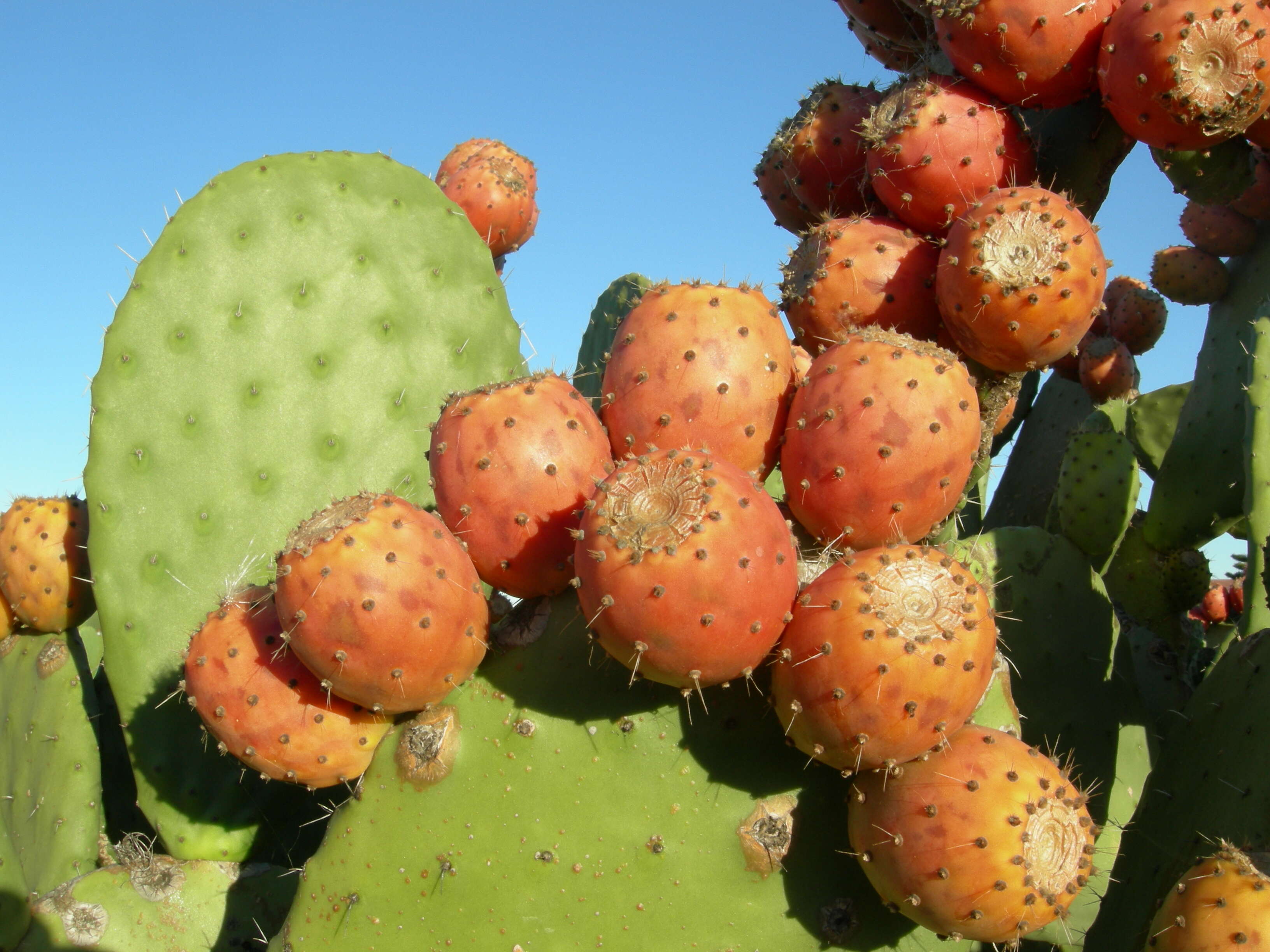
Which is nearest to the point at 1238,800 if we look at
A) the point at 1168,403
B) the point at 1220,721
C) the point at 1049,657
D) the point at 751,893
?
Answer: the point at 1220,721

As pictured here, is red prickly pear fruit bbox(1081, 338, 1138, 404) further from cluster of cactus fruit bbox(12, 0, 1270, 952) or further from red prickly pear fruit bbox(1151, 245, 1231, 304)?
cluster of cactus fruit bbox(12, 0, 1270, 952)

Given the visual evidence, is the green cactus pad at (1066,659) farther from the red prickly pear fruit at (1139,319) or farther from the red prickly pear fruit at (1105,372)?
the red prickly pear fruit at (1139,319)

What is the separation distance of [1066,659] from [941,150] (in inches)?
49.5

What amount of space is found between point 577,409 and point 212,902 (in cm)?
127

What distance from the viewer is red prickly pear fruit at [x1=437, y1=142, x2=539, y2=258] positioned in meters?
3.46

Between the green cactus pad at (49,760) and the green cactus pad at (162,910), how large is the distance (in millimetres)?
260

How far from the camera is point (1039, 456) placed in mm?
4496

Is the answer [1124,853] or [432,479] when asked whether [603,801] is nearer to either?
[432,479]

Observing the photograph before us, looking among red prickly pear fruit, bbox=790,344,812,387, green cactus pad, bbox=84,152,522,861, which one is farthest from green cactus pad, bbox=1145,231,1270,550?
green cactus pad, bbox=84,152,522,861

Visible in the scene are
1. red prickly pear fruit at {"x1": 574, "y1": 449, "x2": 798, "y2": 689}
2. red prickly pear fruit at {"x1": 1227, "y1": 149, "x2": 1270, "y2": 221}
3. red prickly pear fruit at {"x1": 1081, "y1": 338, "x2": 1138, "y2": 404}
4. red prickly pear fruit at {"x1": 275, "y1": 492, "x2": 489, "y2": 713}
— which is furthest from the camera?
red prickly pear fruit at {"x1": 1081, "y1": 338, "x2": 1138, "y2": 404}

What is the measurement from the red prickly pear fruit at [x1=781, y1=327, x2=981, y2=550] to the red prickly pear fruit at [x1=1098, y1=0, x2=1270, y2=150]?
1.91ft

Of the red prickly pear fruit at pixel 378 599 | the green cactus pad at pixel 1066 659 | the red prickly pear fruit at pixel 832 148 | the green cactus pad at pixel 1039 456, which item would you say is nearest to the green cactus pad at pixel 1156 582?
the green cactus pad at pixel 1039 456

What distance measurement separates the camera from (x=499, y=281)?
2.45 metres

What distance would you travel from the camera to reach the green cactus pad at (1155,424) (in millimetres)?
4121
